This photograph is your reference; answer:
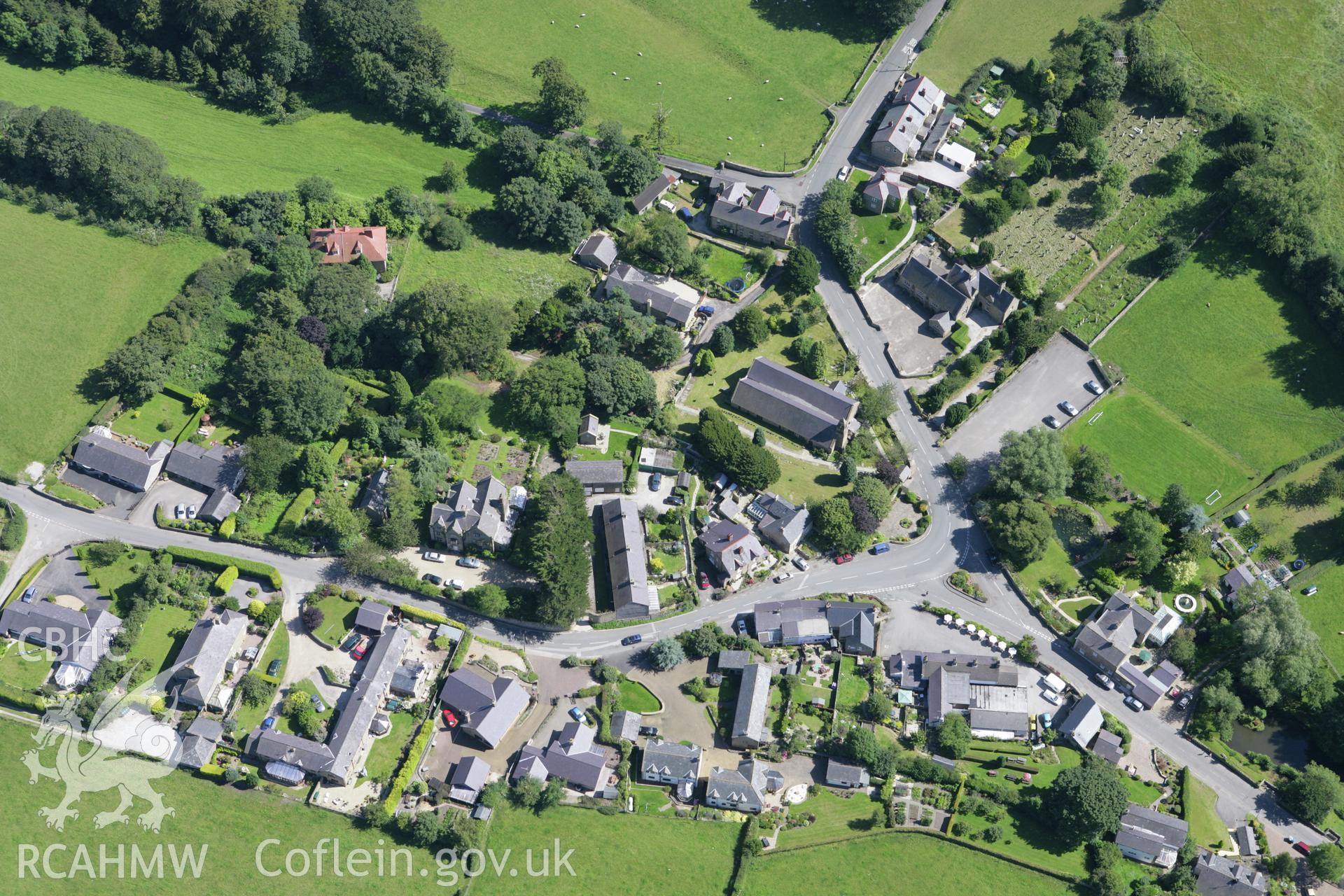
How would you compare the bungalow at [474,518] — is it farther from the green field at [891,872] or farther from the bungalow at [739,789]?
the green field at [891,872]

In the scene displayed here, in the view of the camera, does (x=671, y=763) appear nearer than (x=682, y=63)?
Yes

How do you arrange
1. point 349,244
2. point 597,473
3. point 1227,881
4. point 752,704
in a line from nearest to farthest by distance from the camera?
point 1227,881, point 752,704, point 597,473, point 349,244

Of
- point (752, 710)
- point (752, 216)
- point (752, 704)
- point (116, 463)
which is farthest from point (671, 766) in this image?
point (752, 216)

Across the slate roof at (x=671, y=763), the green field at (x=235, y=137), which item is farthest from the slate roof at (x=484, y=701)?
the green field at (x=235, y=137)

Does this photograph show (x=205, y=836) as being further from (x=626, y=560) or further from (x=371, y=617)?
(x=626, y=560)

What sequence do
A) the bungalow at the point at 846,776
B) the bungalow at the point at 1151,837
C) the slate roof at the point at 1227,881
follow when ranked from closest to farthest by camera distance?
1. the slate roof at the point at 1227,881
2. the bungalow at the point at 1151,837
3. the bungalow at the point at 846,776

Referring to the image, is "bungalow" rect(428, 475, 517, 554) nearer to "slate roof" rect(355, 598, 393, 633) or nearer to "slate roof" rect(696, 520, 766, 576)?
"slate roof" rect(355, 598, 393, 633)
